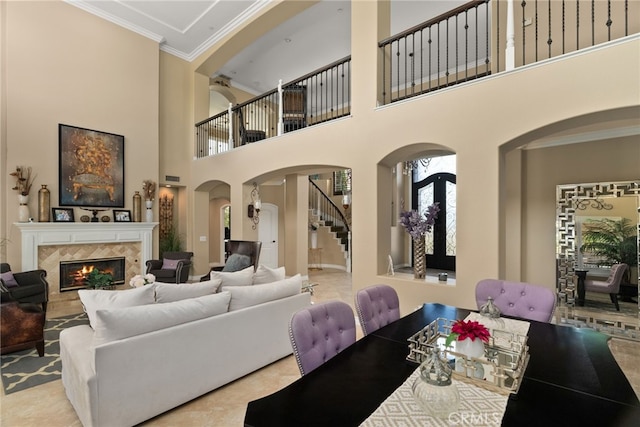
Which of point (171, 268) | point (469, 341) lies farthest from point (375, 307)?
point (171, 268)

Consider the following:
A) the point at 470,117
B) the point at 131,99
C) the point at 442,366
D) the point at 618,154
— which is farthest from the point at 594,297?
the point at 131,99

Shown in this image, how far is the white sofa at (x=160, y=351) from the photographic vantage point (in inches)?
86.2

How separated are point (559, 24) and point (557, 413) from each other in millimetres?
5493

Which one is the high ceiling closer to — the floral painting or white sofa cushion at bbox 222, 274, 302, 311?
the floral painting

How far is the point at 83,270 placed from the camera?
6453mm

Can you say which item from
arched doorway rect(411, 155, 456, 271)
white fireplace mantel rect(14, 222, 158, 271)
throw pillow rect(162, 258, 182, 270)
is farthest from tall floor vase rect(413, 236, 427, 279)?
white fireplace mantel rect(14, 222, 158, 271)

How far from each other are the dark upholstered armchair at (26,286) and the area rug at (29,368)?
979mm

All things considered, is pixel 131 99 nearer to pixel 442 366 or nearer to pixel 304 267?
pixel 304 267

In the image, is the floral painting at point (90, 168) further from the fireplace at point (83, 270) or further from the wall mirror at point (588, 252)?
the wall mirror at point (588, 252)

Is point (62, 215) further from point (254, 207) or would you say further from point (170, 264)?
point (254, 207)

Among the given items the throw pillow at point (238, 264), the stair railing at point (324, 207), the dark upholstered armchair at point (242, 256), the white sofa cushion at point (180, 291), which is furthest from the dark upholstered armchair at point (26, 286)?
the stair railing at point (324, 207)

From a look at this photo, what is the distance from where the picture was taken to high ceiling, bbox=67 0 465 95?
6.29 metres

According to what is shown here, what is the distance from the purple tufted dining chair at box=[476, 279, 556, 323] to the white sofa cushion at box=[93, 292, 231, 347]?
7.73 ft

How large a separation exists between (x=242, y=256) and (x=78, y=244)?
11.7ft
